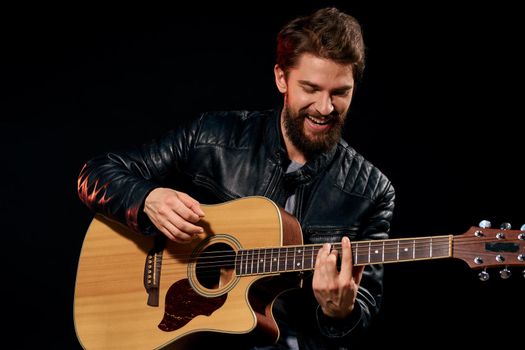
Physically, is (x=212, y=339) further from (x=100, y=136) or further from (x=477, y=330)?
(x=100, y=136)

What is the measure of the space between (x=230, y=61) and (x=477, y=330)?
186cm

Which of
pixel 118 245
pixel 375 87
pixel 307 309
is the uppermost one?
pixel 375 87

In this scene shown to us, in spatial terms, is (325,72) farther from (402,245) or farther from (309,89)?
(402,245)

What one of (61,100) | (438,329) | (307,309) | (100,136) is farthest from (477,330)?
Answer: (61,100)

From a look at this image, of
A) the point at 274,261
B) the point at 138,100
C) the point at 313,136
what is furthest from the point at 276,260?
the point at 138,100

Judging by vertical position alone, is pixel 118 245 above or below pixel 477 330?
above

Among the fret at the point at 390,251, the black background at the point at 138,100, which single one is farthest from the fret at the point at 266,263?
the black background at the point at 138,100

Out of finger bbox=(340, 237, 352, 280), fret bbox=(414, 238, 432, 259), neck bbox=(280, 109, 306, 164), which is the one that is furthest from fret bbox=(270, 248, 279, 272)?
neck bbox=(280, 109, 306, 164)

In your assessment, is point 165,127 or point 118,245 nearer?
point 118,245

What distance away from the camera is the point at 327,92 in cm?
257

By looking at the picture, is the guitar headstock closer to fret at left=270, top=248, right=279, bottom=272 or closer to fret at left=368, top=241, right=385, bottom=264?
fret at left=368, top=241, right=385, bottom=264

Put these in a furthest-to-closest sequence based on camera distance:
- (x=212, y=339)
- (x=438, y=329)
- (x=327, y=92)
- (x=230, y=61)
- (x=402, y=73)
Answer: (x=230, y=61) < (x=402, y=73) < (x=438, y=329) < (x=327, y=92) < (x=212, y=339)

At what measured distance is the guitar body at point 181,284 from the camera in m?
2.31

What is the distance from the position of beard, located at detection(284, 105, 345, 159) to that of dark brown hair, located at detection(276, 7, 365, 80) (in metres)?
0.20
